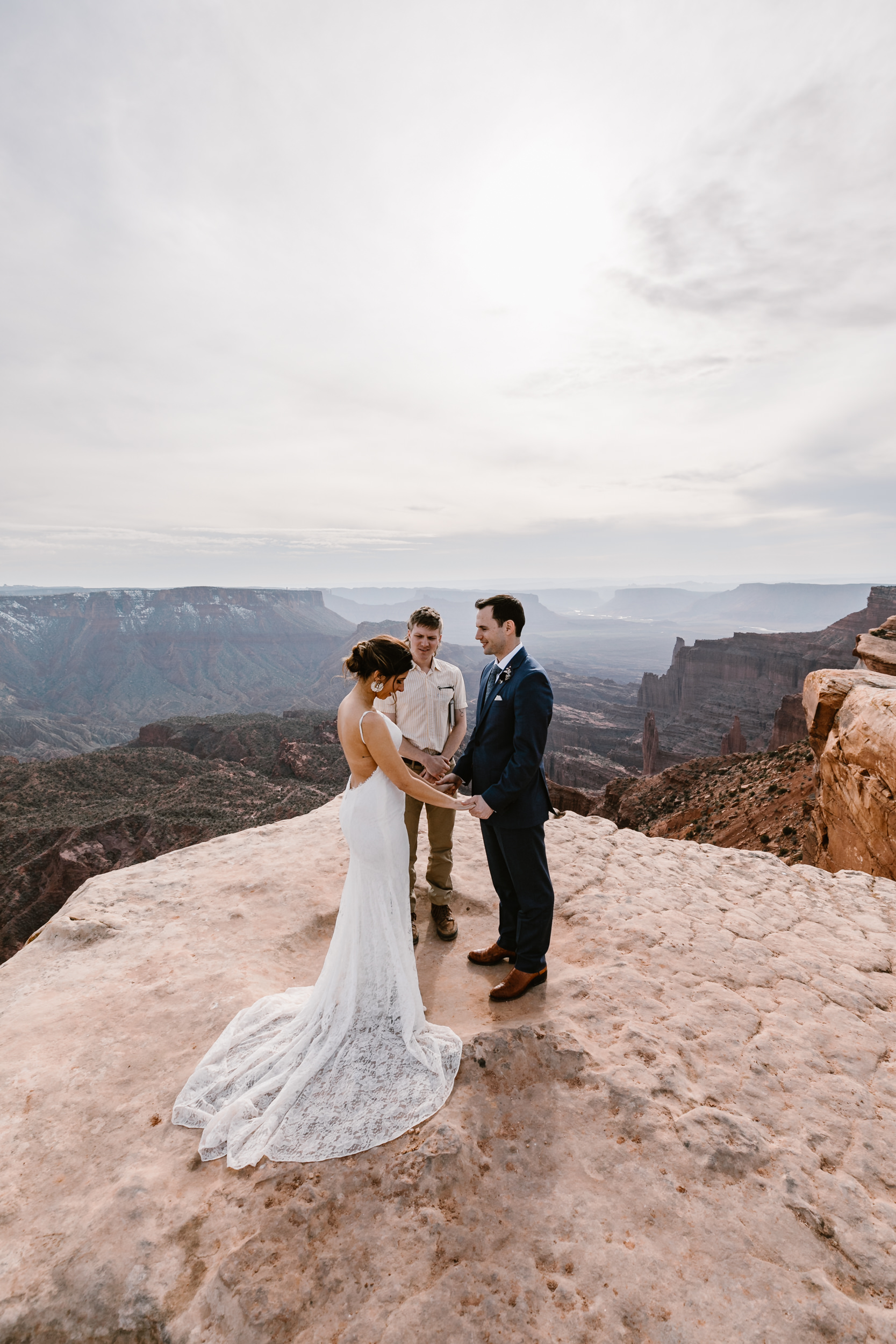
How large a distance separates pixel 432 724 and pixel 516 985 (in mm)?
2034

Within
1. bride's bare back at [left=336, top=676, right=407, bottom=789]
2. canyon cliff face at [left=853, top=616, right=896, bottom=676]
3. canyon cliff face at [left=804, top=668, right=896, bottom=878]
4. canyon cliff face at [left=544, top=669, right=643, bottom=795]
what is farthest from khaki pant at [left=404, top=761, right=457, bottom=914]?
canyon cliff face at [left=544, top=669, right=643, bottom=795]

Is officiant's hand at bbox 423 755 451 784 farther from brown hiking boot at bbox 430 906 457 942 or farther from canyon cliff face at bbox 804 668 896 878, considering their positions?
canyon cliff face at bbox 804 668 896 878

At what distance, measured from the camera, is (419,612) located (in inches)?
185

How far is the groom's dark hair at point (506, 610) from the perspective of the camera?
3.67 metres

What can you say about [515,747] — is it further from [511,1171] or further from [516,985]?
[511,1171]

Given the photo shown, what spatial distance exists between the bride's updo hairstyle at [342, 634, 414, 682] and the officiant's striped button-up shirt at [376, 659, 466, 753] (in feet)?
4.20

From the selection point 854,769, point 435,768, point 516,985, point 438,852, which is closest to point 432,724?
point 435,768

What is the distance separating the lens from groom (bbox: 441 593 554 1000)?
347 centimetres

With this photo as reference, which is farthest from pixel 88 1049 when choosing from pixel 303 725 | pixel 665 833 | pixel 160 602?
pixel 160 602

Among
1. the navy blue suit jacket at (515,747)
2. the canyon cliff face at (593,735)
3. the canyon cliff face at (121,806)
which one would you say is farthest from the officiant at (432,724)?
the canyon cliff face at (593,735)

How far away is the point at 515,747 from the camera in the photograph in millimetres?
3518

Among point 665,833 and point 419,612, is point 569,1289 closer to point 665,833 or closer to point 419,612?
point 419,612

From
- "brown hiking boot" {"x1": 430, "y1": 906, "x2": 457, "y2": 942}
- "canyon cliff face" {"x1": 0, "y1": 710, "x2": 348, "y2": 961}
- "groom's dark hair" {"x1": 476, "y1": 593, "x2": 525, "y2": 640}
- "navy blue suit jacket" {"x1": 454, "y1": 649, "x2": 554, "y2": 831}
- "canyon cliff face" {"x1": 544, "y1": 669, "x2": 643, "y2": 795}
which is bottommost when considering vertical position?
"canyon cliff face" {"x1": 544, "y1": 669, "x2": 643, "y2": 795}

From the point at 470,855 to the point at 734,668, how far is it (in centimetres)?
8375
